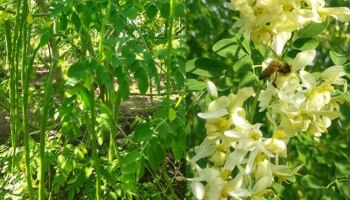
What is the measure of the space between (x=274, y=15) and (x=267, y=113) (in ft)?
0.36

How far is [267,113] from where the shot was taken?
2.04 ft

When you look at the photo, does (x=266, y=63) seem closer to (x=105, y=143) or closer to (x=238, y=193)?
(x=238, y=193)

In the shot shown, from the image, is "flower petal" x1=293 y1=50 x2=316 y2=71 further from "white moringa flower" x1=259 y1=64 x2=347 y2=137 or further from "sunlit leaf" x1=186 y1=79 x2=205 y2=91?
"sunlit leaf" x1=186 y1=79 x2=205 y2=91

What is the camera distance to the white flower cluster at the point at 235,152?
0.60m

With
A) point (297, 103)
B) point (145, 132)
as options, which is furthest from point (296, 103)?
point (145, 132)

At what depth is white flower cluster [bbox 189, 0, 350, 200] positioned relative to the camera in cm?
60

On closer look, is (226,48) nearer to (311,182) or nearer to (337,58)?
(337,58)

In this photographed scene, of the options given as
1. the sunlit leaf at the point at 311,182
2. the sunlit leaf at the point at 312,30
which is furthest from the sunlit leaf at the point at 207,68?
the sunlit leaf at the point at 311,182

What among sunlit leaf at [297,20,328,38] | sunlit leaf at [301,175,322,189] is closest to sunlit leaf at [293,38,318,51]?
sunlit leaf at [297,20,328,38]

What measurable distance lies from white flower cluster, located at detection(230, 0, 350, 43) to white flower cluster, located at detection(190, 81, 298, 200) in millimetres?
70

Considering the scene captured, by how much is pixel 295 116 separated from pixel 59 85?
1.61 metres

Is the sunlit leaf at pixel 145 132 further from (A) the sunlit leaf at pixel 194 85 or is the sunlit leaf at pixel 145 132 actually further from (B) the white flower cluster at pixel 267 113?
(B) the white flower cluster at pixel 267 113

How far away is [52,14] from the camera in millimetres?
1067

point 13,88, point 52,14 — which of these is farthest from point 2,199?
point 52,14
